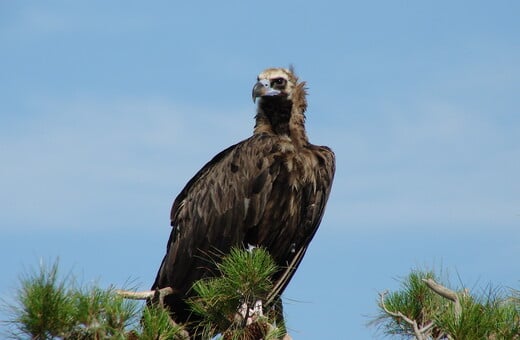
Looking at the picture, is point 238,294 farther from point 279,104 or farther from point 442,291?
point 279,104

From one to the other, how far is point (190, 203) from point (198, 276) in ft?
2.88

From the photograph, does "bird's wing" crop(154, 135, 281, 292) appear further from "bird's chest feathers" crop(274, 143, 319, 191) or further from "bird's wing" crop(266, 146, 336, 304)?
"bird's wing" crop(266, 146, 336, 304)

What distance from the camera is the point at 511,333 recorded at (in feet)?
19.0

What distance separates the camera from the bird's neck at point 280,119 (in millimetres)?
9664

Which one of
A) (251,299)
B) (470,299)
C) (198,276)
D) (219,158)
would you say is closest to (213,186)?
(219,158)

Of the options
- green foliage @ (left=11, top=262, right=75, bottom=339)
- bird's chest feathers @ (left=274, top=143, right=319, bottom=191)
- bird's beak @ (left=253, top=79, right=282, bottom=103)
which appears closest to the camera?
green foliage @ (left=11, top=262, right=75, bottom=339)

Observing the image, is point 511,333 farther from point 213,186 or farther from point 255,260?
point 213,186

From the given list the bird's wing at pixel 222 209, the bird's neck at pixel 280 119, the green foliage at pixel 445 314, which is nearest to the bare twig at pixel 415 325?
the green foliage at pixel 445 314

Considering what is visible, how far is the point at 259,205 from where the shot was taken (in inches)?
365

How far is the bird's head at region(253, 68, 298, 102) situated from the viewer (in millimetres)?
9664

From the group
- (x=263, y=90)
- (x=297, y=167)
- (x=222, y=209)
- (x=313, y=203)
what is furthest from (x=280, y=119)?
(x=222, y=209)

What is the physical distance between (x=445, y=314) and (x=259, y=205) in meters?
3.47

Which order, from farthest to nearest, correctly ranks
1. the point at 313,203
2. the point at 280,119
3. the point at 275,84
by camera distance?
the point at 275,84 → the point at 280,119 → the point at 313,203

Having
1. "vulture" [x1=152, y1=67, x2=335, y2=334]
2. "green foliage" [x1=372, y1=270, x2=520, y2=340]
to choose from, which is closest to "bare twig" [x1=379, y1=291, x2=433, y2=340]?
"green foliage" [x1=372, y1=270, x2=520, y2=340]
